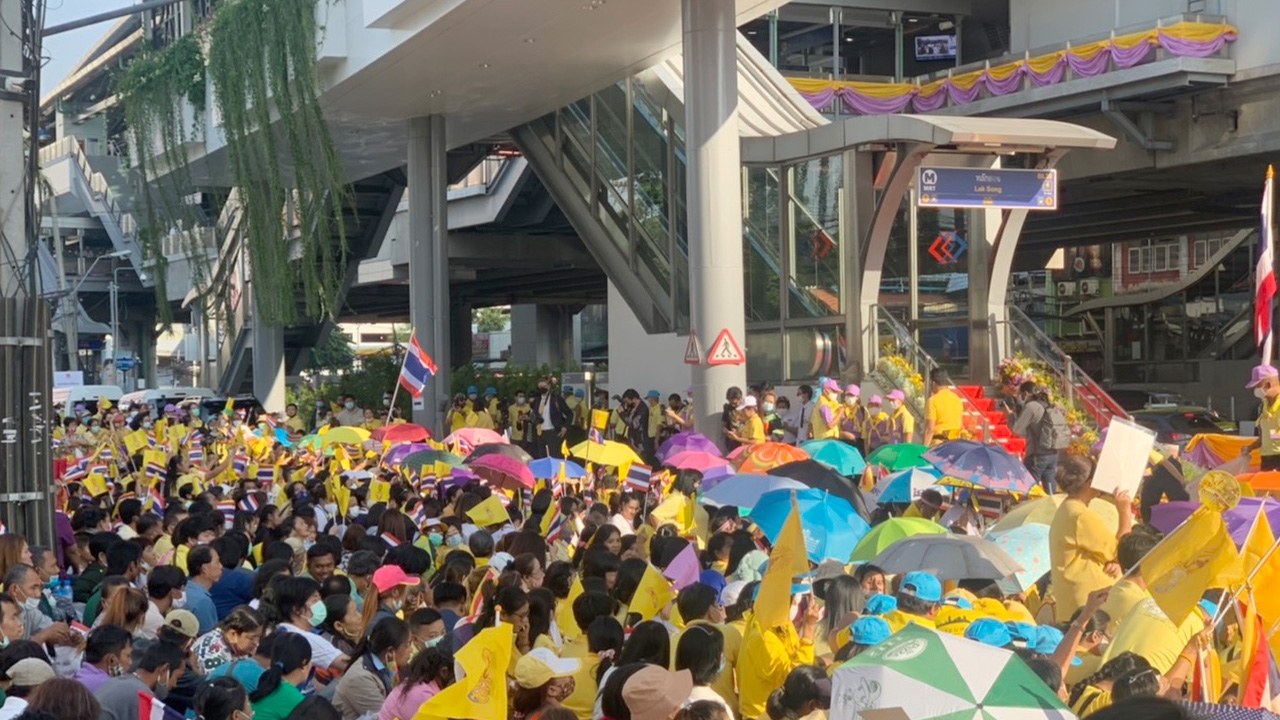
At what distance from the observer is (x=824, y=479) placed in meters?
11.8

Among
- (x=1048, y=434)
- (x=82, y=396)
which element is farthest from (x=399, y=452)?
(x=82, y=396)

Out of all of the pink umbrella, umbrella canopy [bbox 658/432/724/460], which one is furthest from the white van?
the pink umbrella

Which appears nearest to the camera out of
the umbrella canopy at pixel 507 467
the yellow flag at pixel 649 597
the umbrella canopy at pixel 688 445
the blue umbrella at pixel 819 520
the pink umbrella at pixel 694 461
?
the yellow flag at pixel 649 597

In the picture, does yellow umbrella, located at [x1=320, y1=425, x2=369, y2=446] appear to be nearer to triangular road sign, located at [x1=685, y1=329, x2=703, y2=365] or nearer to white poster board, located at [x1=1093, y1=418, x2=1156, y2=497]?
triangular road sign, located at [x1=685, y1=329, x2=703, y2=365]

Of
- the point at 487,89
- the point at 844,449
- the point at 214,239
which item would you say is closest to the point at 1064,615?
the point at 844,449

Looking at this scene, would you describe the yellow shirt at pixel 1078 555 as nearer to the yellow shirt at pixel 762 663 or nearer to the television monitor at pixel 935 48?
the yellow shirt at pixel 762 663

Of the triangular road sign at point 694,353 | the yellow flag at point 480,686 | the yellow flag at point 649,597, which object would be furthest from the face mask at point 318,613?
the triangular road sign at point 694,353

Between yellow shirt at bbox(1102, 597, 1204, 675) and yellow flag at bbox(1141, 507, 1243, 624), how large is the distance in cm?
7

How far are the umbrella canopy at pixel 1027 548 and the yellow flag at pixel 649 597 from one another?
210 centimetres

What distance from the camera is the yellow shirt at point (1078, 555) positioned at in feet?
26.9

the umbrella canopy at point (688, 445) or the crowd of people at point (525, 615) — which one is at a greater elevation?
the umbrella canopy at point (688, 445)

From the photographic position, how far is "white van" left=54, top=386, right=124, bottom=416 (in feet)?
130

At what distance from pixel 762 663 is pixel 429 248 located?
925 inches

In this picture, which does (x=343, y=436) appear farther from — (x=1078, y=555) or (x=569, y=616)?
(x=1078, y=555)
